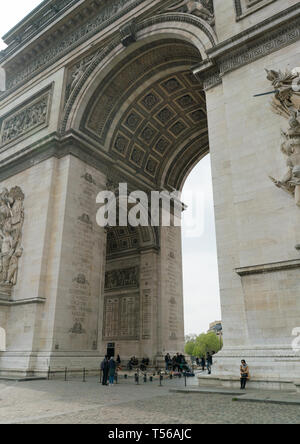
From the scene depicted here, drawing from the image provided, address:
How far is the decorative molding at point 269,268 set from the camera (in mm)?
9452

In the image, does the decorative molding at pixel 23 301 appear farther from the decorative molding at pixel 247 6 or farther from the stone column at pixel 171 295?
the decorative molding at pixel 247 6

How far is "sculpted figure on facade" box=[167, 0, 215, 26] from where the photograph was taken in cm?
1474

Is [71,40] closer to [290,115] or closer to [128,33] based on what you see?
[128,33]

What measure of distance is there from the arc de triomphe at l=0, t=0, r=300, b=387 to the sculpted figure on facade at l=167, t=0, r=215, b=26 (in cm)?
7

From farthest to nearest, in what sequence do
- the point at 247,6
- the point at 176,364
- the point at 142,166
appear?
the point at 142,166, the point at 176,364, the point at 247,6

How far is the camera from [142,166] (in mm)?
22859

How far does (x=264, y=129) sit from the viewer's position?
1140 centimetres

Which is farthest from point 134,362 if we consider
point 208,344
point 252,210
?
point 208,344

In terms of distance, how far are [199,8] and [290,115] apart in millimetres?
7983

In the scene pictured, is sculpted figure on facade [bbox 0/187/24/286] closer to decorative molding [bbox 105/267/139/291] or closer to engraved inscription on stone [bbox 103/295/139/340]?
decorative molding [bbox 105/267/139/291]

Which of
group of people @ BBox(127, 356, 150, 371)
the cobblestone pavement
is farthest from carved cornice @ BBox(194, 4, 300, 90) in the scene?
group of people @ BBox(127, 356, 150, 371)

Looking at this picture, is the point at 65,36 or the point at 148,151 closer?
the point at 65,36
